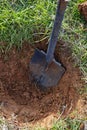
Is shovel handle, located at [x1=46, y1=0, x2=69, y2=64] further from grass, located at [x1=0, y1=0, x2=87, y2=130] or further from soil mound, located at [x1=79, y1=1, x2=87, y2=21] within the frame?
soil mound, located at [x1=79, y1=1, x2=87, y2=21]

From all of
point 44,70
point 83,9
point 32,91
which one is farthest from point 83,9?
point 32,91

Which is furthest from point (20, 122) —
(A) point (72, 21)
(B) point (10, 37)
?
(A) point (72, 21)

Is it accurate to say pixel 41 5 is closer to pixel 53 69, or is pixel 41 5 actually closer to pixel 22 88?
pixel 53 69

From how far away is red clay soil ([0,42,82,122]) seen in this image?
8.15ft

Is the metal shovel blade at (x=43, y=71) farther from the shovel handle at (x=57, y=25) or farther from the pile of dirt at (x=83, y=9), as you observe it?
the pile of dirt at (x=83, y=9)

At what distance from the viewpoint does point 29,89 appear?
2723 millimetres

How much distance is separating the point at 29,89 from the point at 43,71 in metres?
0.20

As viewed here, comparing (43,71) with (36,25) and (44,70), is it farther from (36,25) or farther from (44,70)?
(36,25)

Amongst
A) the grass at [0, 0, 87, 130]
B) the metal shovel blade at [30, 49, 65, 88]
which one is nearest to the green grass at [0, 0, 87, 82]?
the grass at [0, 0, 87, 130]

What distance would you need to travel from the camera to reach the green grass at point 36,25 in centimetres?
257

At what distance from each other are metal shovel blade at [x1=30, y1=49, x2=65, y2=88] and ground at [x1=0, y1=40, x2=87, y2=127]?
0.14 feet

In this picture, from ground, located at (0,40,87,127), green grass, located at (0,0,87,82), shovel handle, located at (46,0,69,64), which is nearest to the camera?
shovel handle, located at (46,0,69,64)

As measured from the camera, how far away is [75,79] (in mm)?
2494

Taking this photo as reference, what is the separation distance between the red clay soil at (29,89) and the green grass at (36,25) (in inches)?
2.9
